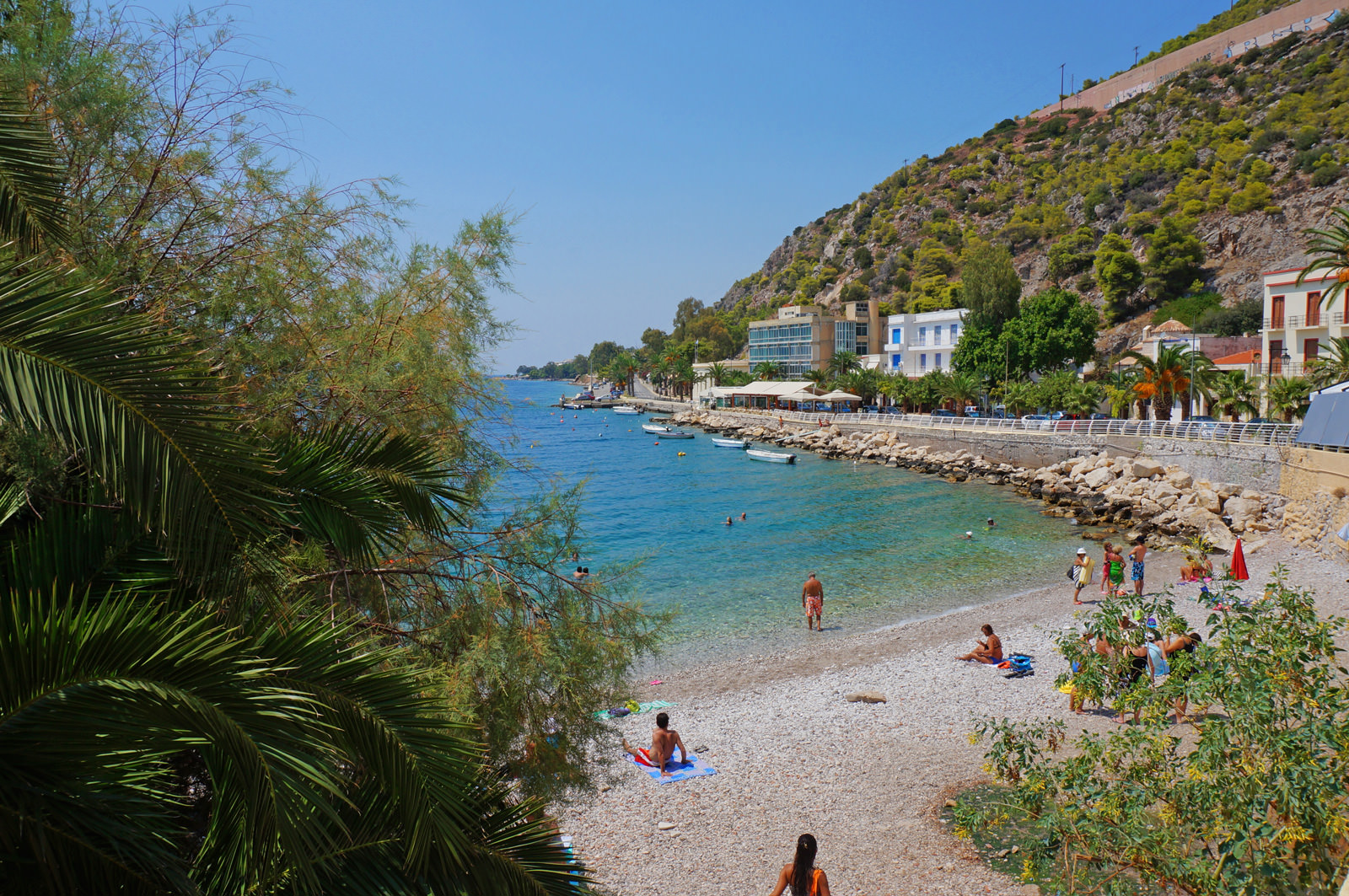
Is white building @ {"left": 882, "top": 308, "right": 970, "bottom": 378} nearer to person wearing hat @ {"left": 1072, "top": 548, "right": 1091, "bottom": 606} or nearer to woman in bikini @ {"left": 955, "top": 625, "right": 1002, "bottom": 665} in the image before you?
person wearing hat @ {"left": 1072, "top": 548, "right": 1091, "bottom": 606}

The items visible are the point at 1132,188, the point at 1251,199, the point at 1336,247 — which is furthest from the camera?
the point at 1132,188

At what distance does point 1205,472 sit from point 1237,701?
95.8 feet

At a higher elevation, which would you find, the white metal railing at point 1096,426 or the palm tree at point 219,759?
the palm tree at point 219,759

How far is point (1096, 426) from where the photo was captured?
37.9 meters

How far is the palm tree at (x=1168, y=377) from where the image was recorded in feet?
116

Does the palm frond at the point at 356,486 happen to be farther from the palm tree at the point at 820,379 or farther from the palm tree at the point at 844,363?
the palm tree at the point at 844,363

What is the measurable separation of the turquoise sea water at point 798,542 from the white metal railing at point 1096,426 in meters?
4.91

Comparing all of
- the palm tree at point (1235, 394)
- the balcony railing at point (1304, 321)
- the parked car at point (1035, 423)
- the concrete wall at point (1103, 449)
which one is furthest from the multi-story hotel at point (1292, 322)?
the parked car at point (1035, 423)

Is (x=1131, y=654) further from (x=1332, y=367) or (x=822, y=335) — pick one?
(x=822, y=335)

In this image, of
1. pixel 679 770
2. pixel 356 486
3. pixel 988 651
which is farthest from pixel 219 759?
pixel 988 651

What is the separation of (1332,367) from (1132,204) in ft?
208

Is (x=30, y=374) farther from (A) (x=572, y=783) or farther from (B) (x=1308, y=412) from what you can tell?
(B) (x=1308, y=412)

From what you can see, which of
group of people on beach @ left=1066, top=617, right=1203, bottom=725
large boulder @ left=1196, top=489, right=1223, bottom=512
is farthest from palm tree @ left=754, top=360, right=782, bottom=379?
group of people on beach @ left=1066, top=617, right=1203, bottom=725

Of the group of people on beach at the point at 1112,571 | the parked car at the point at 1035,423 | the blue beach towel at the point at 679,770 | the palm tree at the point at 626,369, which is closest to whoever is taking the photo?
the blue beach towel at the point at 679,770
